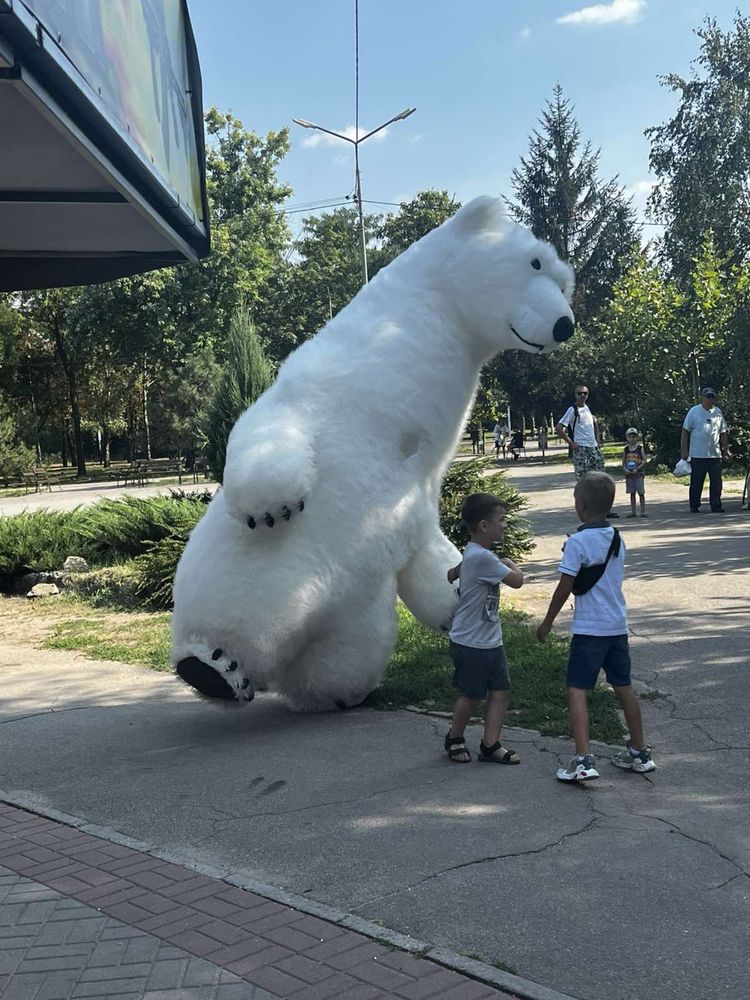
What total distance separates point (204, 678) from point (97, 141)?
3.04 meters

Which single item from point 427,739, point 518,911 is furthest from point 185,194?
point 518,911

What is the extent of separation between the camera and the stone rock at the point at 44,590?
11.4 metres

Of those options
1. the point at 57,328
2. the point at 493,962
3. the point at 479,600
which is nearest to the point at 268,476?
the point at 479,600

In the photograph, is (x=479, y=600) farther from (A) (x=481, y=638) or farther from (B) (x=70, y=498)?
(B) (x=70, y=498)

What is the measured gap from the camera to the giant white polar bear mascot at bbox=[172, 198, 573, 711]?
16.9 ft

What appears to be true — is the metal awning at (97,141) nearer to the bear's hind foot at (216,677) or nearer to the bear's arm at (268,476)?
the bear's arm at (268,476)

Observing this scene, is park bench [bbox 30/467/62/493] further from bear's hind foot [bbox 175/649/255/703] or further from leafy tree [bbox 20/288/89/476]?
bear's hind foot [bbox 175/649/255/703]

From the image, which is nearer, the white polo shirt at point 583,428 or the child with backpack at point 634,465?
the white polo shirt at point 583,428

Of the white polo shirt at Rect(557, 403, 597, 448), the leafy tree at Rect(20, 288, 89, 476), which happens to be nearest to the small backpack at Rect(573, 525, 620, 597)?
the white polo shirt at Rect(557, 403, 597, 448)

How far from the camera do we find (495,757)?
16.1 feet

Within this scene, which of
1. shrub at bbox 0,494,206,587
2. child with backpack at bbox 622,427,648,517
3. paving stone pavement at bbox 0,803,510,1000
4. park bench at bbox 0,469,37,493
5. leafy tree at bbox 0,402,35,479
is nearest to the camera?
paving stone pavement at bbox 0,803,510,1000

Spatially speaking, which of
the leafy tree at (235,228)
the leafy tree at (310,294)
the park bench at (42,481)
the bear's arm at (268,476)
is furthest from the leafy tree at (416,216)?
the bear's arm at (268,476)

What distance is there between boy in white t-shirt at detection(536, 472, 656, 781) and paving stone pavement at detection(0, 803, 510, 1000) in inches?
67.7

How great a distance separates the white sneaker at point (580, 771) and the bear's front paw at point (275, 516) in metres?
1.82
